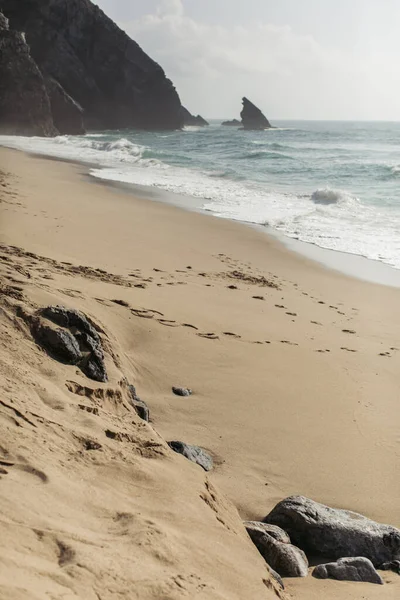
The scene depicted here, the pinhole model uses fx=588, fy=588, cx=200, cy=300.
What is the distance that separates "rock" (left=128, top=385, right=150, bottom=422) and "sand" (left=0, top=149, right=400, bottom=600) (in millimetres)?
126

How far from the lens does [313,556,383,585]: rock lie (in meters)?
2.91

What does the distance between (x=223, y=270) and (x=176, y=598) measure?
269 inches

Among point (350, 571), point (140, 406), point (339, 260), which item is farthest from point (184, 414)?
point (339, 260)

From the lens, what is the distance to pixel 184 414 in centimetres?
439

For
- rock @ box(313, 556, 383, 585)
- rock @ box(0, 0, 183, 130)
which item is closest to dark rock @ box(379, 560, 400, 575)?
rock @ box(313, 556, 383, 585)

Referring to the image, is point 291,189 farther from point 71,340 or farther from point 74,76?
point 74,76

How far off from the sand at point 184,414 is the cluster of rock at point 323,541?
0.09 meters

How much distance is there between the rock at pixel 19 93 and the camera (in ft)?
146

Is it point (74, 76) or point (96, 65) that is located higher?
point (96, 65)

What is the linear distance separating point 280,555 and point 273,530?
0.17 meters

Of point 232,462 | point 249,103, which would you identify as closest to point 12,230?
point 232,462

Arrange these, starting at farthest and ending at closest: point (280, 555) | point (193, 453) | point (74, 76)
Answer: point (74, 76), point (193, 453), point (280, 555)

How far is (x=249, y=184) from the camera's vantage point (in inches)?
782

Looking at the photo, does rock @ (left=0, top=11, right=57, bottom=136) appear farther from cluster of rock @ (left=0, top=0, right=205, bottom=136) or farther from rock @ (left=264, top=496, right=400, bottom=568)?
rock @ (left=264, top=496, right=400, bottom=568)
